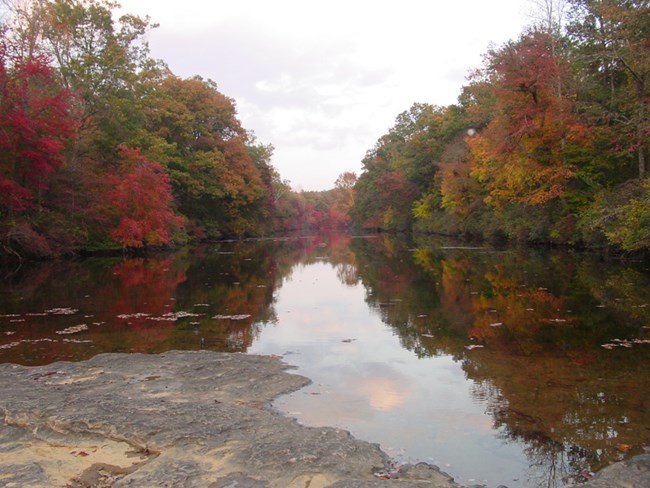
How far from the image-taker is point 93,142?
31.8m

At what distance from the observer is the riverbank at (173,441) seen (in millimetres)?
4117

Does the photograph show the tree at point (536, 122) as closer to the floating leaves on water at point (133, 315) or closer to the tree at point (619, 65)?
Result: the tree at point (619, 65)

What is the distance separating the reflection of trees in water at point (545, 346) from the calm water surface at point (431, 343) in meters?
0.03

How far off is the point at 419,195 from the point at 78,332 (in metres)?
59.0

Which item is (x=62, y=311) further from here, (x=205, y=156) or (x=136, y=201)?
(x=205, y=156)

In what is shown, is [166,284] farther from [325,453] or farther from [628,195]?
[628,195]

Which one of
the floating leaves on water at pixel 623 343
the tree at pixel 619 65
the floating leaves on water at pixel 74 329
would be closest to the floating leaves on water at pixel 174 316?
the floating leaves on water at pixel 74 329

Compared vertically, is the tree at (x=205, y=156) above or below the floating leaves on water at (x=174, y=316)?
above

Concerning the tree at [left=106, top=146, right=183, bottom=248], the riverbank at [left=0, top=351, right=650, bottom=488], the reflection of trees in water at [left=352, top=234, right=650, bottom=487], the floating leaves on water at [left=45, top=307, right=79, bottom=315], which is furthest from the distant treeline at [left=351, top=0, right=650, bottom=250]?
the tree at [left=106, top=146, right=183, bottom=248]

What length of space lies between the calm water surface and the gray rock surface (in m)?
0.58

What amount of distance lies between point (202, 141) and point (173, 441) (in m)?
46.9

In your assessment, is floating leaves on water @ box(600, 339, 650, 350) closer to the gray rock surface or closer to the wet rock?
the wet rock

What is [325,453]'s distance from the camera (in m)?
4.54

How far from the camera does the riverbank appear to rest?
412 cm
